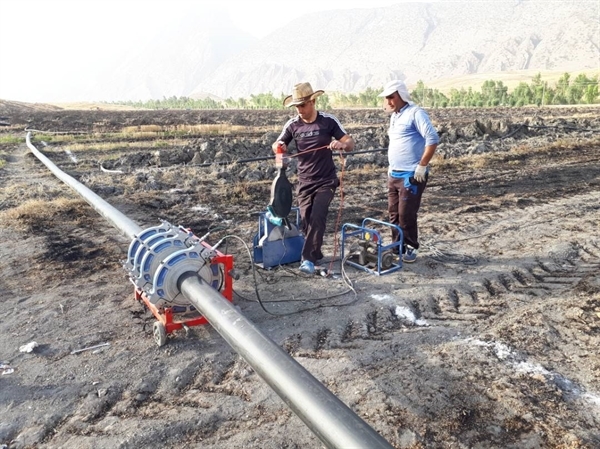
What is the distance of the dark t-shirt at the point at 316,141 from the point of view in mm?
5297

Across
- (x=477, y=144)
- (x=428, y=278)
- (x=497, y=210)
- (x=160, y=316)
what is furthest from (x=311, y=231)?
(x=477, y=144)

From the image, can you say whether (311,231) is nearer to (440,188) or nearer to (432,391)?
(432,391)

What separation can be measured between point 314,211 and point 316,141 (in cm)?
77

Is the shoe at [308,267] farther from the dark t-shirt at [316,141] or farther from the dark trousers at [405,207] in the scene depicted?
the dark trousers at [405,207]

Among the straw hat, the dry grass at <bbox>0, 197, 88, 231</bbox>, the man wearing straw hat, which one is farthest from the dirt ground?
the straw hat

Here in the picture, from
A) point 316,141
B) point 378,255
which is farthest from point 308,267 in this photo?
point 316,141

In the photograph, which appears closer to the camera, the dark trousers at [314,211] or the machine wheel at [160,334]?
the machine wheel at [160,334]

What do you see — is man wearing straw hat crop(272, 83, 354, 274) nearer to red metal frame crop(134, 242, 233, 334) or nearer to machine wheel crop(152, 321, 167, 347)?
red metal frame crop(134, 242, 233, 334)

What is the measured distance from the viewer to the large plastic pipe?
7.02ft

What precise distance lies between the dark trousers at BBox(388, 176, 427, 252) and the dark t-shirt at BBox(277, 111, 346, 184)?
31.8 inches

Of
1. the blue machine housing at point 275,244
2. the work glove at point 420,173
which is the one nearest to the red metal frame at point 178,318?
the blue machine housing at point 275,244

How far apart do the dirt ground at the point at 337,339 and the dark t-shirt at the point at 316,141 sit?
1.12m

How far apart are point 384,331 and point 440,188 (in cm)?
652

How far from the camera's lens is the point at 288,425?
3105 millimetres
